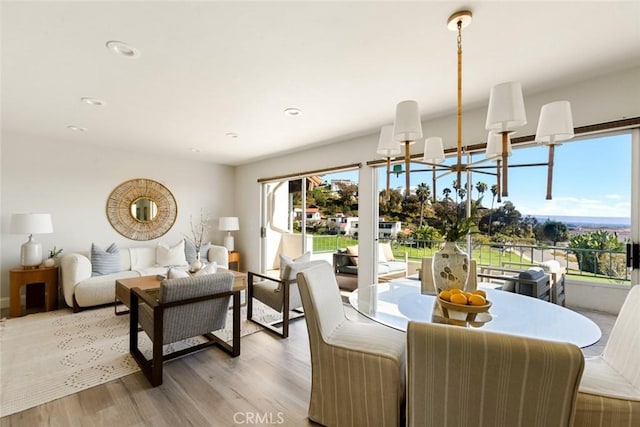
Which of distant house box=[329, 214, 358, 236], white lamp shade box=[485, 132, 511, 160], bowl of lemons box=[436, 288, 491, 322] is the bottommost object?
bowl of lemons box=[436, 288, 491, 322]

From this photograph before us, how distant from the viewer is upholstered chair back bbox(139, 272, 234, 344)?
90.0 inches

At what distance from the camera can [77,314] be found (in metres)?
3.64

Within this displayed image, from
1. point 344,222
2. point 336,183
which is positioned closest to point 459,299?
point 344,222

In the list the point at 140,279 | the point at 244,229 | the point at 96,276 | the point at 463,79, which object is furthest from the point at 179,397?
the point at 244,229

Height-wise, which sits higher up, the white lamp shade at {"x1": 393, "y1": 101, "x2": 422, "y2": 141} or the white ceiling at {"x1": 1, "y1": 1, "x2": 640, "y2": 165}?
the white ceiling at {"x1": 1, "y1": 1, "x2": 640, "y2": 165}

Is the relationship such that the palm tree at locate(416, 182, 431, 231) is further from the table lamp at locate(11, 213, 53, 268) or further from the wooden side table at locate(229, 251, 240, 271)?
the table lamp at locate(11, 213, 53, 268)

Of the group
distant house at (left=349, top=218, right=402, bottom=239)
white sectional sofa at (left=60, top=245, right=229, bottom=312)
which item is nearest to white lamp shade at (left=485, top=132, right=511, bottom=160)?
distant house at (left=349, top=218, right=402, bottom=239)

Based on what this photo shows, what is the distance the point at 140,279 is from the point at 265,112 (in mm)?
2606

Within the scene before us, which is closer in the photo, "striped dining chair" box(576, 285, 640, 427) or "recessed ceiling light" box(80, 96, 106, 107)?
"striped dining chair" box(576, 285, 640, 427)

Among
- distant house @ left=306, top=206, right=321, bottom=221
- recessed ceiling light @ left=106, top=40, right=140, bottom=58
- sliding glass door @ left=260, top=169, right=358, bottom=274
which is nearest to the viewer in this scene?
recessed ceiling light @ left=106, top=40, right=140, bottom=58

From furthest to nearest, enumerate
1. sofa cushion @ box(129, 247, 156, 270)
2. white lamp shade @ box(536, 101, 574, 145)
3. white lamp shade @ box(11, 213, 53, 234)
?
1. sofa cushion @ box(129, 247, 156, 270)
2. white lamp shade @ box(11, 213, 53, 234)
3. white lamp shade @ box(536, 101, 574, 145)

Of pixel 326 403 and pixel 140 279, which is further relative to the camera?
pixel 140 279

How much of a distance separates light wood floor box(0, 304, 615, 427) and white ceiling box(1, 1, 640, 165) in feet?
7.25

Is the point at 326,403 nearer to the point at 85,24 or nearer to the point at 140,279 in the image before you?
the point at 85,24
